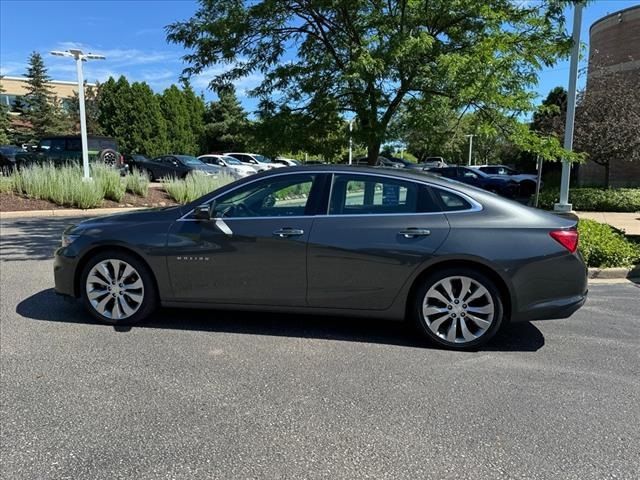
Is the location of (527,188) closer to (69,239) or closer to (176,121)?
(69,239)

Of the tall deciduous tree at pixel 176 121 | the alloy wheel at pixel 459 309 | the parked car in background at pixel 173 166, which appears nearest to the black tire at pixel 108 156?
the parked car in background at pixel 173 166

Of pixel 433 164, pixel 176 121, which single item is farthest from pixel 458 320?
pixel 176 121

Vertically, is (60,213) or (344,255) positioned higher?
(344,255)

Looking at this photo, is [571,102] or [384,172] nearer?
[384,172]

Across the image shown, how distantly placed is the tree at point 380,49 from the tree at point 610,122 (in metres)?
9.86

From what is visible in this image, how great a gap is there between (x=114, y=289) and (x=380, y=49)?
4.40 metres

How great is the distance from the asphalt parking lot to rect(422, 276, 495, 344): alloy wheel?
19cm

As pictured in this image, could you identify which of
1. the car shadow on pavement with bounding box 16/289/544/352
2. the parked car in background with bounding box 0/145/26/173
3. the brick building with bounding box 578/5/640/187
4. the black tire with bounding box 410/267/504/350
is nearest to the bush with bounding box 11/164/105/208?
the parked car in background with bounding box 0/145/26/173

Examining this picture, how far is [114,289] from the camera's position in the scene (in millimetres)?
4895

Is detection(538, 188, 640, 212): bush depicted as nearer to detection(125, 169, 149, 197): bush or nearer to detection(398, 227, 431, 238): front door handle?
detection(398, 227, 431, 238): front door handle

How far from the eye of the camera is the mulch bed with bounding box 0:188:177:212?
14.3 metres

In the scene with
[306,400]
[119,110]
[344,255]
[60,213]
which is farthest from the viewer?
[119,110]

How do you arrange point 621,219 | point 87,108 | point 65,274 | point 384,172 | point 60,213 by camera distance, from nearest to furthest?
point 384,172, point 65,274, point 621,219, point 60,213, point 87,108

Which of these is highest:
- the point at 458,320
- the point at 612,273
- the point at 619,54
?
the point at 619,54
